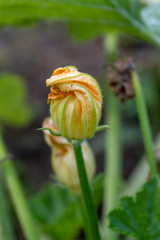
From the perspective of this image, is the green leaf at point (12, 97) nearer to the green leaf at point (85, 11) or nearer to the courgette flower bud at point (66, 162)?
the green leaf at point (85, 11)

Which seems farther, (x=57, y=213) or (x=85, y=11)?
(x=57, y=213)

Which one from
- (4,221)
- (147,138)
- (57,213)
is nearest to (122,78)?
(147,138)

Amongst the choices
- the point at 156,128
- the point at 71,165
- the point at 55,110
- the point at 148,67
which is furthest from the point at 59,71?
the point at 148,67

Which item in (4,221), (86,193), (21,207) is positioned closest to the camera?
(86,193)

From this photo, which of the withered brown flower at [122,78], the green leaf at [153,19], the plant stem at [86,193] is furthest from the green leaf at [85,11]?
the plant stem at [86,193]

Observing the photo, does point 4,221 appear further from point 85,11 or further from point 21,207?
point 85,11

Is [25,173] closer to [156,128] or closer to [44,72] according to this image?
[156,128]
